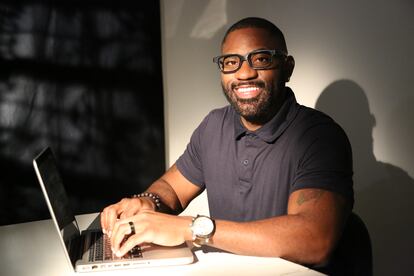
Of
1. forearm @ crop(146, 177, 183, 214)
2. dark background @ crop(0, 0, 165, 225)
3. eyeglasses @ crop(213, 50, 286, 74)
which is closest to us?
eyeglasses @ crop(213, 50, 286, 74)

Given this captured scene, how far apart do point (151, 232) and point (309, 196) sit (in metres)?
0.46

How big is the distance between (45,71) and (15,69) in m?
0.16

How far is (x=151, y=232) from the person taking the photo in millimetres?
1316

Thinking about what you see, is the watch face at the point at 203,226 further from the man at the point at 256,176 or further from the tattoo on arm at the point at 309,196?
the tattoo on arm at the point at 309,196

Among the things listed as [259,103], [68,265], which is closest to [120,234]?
[68,265]

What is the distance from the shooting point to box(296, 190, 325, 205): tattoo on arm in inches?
54.1

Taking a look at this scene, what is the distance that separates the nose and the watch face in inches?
22.4

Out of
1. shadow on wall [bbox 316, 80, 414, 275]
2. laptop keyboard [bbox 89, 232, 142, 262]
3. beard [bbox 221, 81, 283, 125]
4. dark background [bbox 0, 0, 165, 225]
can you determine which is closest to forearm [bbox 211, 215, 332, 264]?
laptop keyboard [bbox 89, 232, 142, 262]

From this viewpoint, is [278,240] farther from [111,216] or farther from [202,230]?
[111,216]

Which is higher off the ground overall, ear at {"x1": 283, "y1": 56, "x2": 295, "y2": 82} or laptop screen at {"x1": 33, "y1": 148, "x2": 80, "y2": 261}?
ear at {"x1": 283, "y1": 56, "x2": 295, "y2": 82}

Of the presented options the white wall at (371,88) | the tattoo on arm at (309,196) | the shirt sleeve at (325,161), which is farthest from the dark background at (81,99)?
the tattoo on arm at (309,196)

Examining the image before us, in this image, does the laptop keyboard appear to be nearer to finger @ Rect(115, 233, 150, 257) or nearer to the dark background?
finger @ Rect(115, 233, 150, 257)

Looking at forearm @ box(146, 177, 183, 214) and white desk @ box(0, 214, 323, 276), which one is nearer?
white desk @ box(0, 214, 323, 276)

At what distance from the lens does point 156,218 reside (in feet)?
4.40
